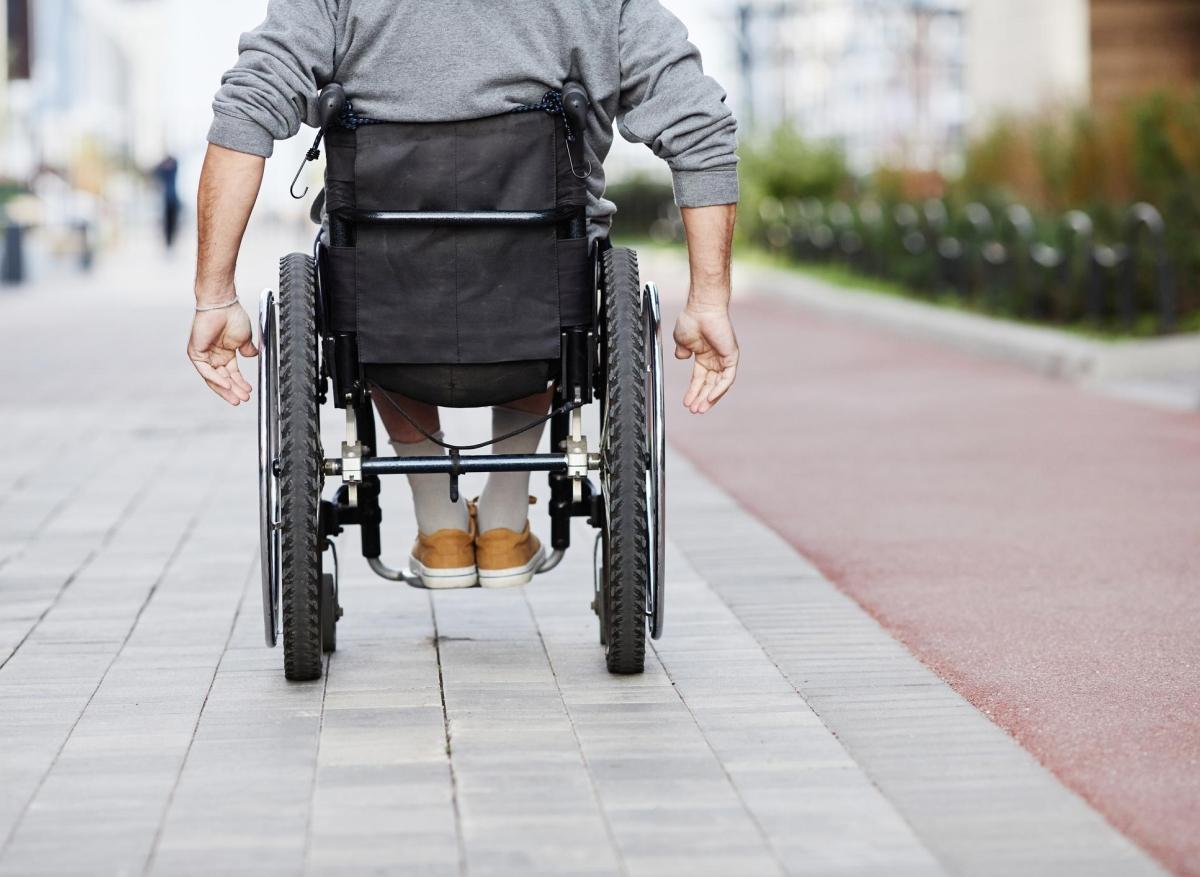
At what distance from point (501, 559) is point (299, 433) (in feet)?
2.45

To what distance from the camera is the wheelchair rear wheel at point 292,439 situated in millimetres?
4211

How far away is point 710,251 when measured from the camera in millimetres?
4398

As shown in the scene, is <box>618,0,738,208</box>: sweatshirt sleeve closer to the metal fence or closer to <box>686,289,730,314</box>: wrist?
<box>686,289,730,314</box>: wrist

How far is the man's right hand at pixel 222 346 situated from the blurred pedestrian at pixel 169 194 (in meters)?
31.0

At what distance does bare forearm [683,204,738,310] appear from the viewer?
173 inches

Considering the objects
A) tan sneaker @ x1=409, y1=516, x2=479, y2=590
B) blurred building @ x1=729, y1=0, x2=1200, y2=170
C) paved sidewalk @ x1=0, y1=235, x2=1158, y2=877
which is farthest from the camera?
blurred building @ x1=729, y1=0, x2=1200, y2=170

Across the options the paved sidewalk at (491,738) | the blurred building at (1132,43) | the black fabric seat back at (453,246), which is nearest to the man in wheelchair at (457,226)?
the black fabric seat back at (453,246)

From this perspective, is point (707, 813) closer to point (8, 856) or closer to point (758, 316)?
point (8, 856)

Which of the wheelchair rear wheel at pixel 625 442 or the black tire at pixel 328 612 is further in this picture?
the black tire at pixel 328 612

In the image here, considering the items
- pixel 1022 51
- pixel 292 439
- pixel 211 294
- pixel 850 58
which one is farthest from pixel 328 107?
pixel 850 58

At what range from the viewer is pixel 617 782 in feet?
12.2

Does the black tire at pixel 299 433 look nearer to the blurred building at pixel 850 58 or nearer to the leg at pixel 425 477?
the leg at pixel 425 477

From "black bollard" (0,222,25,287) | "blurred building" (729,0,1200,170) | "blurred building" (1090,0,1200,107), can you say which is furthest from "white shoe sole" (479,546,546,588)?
"black bollard" (0,222,25,287)

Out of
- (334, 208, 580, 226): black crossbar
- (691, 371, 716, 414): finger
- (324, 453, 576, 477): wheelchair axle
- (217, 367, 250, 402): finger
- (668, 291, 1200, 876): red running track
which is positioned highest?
(334, 208, 580, 226): black crossbar
